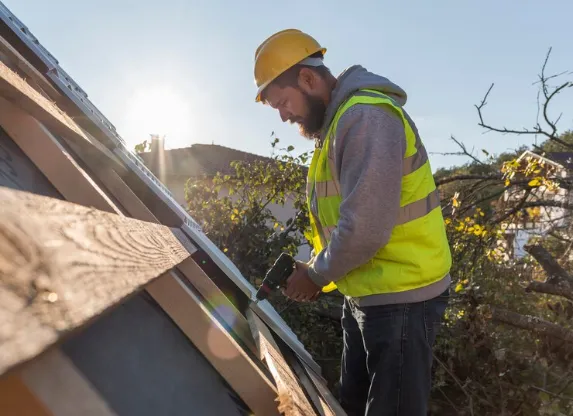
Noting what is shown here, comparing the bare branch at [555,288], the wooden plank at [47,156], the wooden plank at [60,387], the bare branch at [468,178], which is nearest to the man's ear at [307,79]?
the wooden plank at [47,156]

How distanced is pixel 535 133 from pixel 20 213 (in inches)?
258

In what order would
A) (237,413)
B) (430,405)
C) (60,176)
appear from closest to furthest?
1. (237,413)
2. (60,176)
3. (430,405)

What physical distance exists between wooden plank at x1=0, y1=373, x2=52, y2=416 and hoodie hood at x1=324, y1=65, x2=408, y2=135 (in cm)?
194

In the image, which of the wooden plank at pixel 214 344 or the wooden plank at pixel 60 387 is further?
the wooden plank at pixel 214 344

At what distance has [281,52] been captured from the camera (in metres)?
2.43

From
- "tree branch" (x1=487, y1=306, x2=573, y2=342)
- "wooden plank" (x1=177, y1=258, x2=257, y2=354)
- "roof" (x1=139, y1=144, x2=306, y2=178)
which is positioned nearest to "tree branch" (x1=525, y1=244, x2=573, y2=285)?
"tree branch" (x1=487, y1=306, x2=573, y2=342)

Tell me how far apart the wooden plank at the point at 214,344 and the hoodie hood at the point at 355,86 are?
55.2 inches

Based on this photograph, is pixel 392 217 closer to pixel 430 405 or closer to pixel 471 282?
pixel 430 405

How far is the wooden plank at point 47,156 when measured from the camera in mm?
1271

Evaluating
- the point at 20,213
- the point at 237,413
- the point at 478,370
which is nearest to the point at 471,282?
the point at 478,370

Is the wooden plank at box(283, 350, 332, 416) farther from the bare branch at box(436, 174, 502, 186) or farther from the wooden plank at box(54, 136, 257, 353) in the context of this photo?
the bare branch at box(436, 174, 502, 186)

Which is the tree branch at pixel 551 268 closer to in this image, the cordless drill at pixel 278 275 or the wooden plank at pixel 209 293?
the cordless drill at pixel 278 275

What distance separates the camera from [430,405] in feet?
15.8

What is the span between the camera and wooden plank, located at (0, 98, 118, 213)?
4.17 ft
